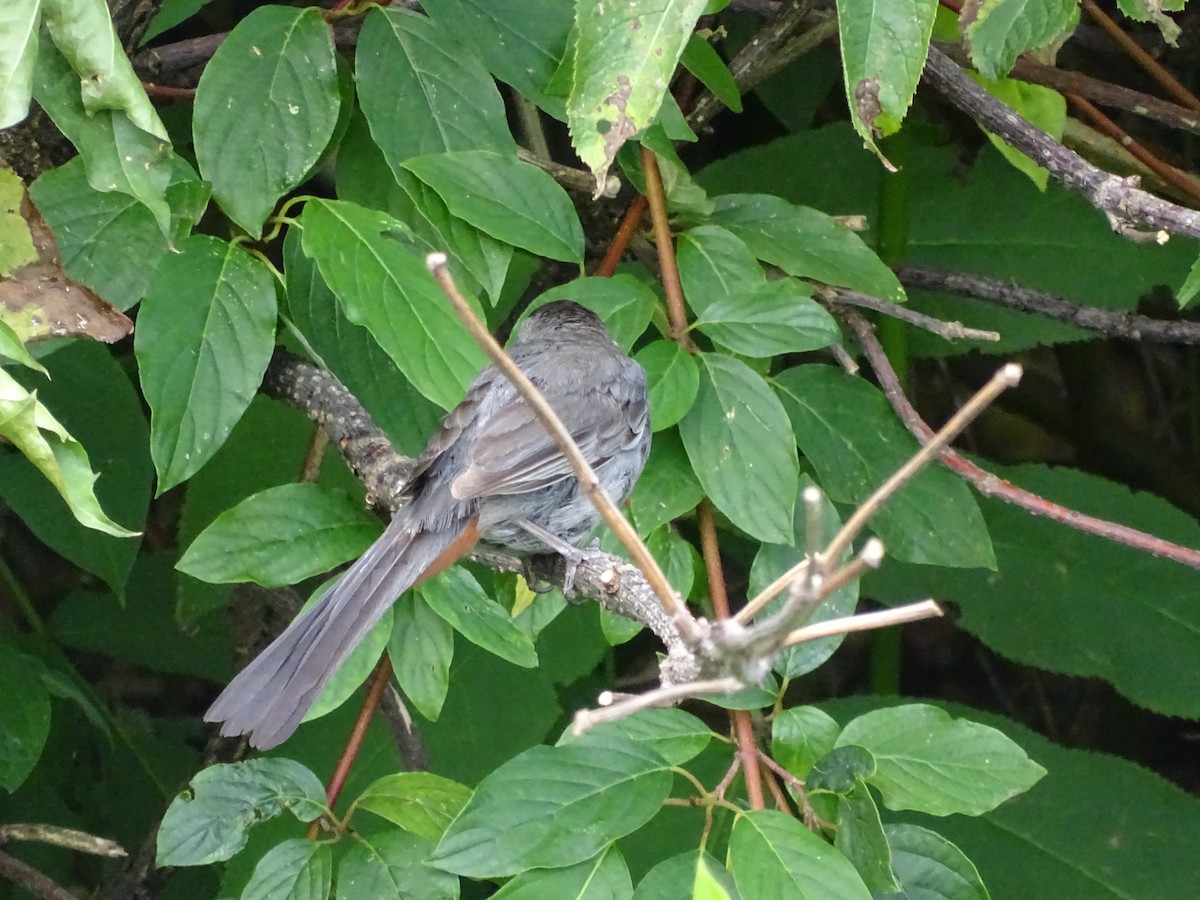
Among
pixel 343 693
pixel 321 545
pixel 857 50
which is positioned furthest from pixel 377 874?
pixel 857 50

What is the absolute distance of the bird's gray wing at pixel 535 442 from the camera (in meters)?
2.10

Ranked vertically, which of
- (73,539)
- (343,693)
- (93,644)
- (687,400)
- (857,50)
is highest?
(857,50)

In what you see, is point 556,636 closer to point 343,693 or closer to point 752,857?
point 343,693

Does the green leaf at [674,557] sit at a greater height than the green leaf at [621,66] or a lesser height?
lesser

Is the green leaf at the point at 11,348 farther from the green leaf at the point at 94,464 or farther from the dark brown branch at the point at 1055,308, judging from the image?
the dark brown branch at the point at 1055,308

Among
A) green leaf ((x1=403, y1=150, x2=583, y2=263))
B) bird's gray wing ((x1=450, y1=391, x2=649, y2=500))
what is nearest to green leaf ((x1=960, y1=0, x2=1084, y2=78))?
green leaf ((x1=403, y1=150, x2=583, y2=263))

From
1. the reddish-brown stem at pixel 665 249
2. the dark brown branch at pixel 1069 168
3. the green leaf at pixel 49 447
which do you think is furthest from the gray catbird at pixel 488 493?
the dark brown branch at pixel 1069 168

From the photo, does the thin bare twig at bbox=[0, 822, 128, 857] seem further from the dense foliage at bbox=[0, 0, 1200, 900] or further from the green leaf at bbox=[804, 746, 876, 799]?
the green leaf at bbox=[804, 746, 876, 799]

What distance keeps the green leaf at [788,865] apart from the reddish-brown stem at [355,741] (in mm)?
669

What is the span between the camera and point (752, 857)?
1449 mm

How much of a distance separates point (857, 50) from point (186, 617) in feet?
6.24

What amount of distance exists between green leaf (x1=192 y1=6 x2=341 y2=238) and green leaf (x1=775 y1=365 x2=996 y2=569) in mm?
923

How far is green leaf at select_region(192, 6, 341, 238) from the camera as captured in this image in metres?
1.75

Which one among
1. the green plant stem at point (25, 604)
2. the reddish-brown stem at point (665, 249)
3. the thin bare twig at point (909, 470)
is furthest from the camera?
the green plant stem at point (25, 604)
